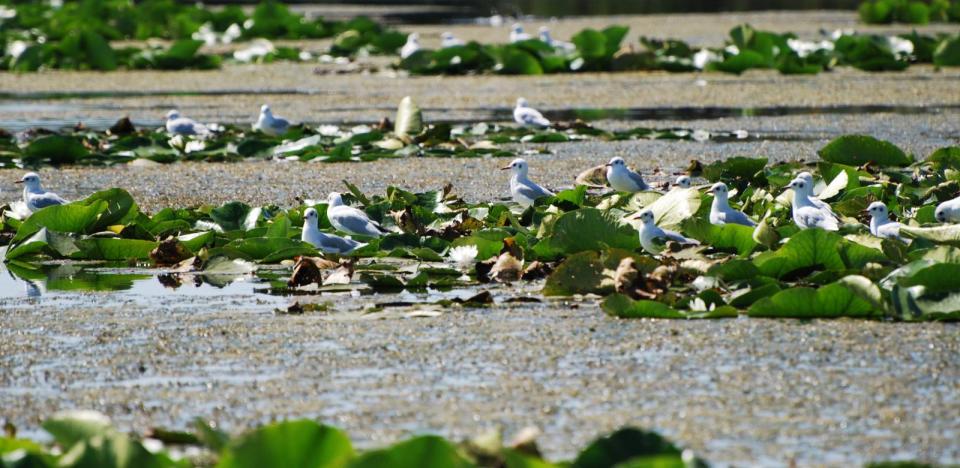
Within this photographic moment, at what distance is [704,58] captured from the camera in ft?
57.2

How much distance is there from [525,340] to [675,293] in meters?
0.83

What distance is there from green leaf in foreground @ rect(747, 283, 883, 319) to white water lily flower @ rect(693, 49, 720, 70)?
12.4 m

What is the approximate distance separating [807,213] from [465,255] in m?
1.40

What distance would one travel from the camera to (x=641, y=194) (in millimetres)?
7168

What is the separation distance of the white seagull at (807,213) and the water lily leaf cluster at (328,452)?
123 inches

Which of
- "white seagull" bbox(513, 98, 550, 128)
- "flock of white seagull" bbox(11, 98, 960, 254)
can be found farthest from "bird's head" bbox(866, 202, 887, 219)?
"white seagull" bbox(513, 98, 550, 128)

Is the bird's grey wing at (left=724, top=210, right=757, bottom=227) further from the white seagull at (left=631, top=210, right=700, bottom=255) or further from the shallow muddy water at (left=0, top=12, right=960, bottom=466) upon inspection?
the shallow muddy water at (left=0, top=12, right=960, bottom=466)

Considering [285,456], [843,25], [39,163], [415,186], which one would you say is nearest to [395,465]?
[285,456]

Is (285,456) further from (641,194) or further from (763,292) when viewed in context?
(641,194)

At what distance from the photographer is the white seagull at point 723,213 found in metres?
6.53

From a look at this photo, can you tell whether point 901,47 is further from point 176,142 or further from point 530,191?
point 530,191

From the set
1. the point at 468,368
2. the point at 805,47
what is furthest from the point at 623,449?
the point at 805,47

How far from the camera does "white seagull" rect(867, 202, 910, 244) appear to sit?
19.8ft

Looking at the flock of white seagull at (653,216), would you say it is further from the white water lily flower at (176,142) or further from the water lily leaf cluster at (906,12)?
the water lily leaf cluster at (906,12)
